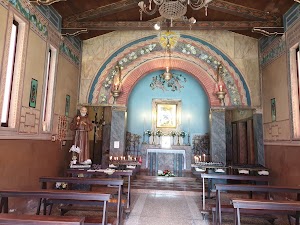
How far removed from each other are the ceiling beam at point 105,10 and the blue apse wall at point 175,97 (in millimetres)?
4205

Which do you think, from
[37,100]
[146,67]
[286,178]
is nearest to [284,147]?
[286,178]

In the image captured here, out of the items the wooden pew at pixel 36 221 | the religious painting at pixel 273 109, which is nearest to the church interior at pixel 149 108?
the wooden pew at pixel 36 221

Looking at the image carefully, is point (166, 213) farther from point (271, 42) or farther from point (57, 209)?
point (271, 42)

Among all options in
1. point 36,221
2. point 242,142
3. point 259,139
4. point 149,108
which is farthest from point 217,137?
point 36,221

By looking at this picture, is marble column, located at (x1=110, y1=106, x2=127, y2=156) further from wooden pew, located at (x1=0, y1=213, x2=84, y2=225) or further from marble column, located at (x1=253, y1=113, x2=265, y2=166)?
wooden pew, located at (x1=0, y1=213, x2=84, y2=225)

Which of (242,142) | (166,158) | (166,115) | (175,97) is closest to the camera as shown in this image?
(166,158)

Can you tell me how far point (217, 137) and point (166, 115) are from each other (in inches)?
119

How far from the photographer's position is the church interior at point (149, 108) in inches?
183

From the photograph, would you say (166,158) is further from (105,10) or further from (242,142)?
(105,10)

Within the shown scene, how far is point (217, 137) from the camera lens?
8.51 metres

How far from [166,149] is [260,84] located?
4261 mm

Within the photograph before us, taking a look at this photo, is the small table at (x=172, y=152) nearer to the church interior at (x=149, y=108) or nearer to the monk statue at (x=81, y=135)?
the church interior at (x=149, y=108)

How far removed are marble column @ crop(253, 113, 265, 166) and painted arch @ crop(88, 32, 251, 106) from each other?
82 cm

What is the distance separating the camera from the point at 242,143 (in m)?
10.5
